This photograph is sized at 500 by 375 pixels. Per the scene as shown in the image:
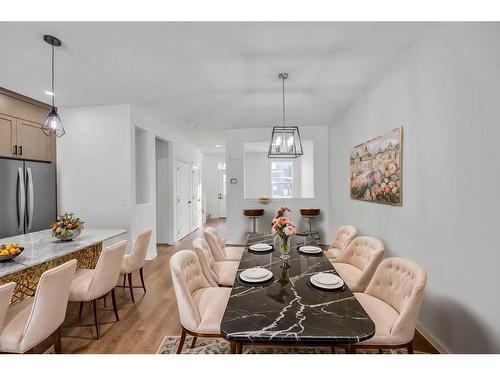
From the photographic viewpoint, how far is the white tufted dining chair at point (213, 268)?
215 cm

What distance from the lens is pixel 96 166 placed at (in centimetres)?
383

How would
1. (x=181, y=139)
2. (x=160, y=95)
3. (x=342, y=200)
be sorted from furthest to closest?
(x=181, y=139)
(x=342, y=200)
(x=160, y=95)

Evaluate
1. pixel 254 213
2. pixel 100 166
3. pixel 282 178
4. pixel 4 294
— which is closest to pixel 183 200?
pixel 254 213

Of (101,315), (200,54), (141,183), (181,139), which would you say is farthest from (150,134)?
(101,315)

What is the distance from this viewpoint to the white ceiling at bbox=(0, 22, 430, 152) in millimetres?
1983

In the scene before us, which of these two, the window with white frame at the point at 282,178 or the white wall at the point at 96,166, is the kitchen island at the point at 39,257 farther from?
the window with white frame at the point at 282,178

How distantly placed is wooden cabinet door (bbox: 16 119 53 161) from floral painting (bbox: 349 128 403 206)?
4.89 meters

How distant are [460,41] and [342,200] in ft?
9.67

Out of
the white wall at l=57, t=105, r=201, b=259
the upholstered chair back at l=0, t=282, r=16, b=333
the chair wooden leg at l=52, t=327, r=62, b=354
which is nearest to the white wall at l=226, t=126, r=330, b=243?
the white wall at l=57, t=105, r=201, b=259

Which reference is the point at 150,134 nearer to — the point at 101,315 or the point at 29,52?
the point at 29,52

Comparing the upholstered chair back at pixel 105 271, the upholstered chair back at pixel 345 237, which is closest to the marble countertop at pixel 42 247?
the upholstered chair back at pixel 105 271

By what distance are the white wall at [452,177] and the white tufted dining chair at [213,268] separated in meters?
1.78

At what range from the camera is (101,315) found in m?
2.48

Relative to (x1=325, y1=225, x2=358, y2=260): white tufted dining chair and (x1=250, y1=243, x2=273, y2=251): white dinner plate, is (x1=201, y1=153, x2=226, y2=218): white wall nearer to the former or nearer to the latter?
(x1=325, y1=225, x2=358, y2=260): white tufted dining chair
